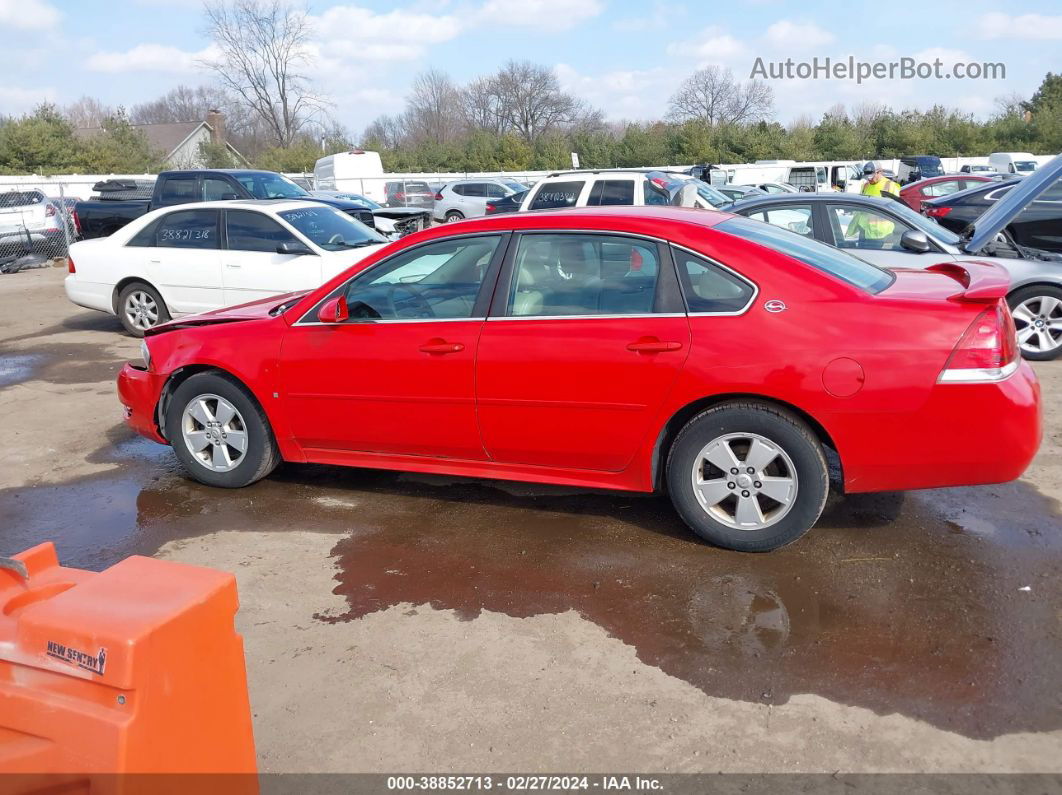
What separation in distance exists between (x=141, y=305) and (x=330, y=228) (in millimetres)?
2394

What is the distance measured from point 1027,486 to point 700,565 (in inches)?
85.8

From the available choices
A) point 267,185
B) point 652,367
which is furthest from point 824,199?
point 267,185

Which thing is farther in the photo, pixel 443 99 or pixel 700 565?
pixel 443 99

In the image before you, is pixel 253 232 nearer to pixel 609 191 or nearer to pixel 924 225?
pixel 609 191

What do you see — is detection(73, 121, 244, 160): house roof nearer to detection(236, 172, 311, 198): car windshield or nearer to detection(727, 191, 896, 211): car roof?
detection(236, 172, 311, 198): car windshield

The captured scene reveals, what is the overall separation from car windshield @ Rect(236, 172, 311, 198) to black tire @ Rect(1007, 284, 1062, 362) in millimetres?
11122

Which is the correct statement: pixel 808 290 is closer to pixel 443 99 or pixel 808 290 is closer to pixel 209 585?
pixel 209 585

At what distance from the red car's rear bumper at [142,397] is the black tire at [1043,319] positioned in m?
6.96

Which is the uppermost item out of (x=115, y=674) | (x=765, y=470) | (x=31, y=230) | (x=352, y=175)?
(x=352, y=175)

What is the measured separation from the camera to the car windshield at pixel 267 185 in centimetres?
1470

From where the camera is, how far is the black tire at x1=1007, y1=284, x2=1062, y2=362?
7.76 metres

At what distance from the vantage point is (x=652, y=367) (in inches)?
163

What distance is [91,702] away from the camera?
1.73 metres

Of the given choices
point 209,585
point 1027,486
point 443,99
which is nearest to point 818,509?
point 1027,486
